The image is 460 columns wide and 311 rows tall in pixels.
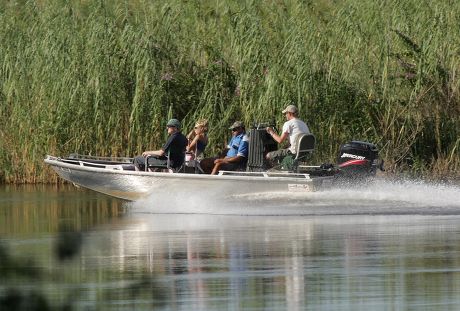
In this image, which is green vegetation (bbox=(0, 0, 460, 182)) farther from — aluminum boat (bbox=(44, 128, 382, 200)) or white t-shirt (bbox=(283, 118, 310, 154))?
white t-shirt (bbox=(283, 118, 310, 154))

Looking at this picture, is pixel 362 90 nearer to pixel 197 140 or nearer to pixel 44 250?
pixel 197 140

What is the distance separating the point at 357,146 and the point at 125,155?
537 cm

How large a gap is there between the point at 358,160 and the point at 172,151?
256 centimetres

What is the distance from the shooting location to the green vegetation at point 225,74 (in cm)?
1945

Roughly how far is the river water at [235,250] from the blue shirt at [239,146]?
1.94 feet

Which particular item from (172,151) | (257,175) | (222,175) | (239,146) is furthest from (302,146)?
(172,151)

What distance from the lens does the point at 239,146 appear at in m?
16.5

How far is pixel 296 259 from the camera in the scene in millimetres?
11031

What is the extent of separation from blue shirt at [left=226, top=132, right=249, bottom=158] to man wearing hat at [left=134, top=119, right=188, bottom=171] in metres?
0.62

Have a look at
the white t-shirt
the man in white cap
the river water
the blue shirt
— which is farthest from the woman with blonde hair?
the white t-shirt

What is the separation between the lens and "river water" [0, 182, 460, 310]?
5645 mm

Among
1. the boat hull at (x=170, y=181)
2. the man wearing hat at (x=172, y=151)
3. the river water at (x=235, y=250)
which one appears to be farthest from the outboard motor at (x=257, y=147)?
the man wearing hat at (x=172, y=151)

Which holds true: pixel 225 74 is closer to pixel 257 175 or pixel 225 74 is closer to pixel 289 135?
pixel 289 135

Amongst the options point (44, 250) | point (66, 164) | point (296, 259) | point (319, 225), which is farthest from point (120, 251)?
point (66, 164)
